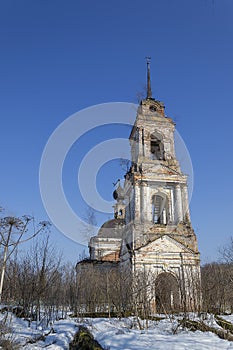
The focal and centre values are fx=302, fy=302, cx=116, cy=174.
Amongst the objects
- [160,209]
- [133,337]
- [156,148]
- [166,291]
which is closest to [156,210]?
[160,209]

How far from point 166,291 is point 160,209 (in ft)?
23.6

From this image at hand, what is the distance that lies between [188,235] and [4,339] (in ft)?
48.6

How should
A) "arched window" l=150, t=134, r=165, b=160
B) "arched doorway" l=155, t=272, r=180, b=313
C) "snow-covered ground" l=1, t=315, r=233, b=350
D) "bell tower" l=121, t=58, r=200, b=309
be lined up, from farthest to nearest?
"arched window" l=150, t=134, r=165, b=160 → "bell tower" l=121, t=58, r=200, b=309 → "arched doorway" l=155, t=272, r=180, b=313 → "snow-covered ground" l=1, t=315, r=233, b=350

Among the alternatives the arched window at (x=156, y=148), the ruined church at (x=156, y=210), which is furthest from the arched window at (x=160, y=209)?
the arched window at (x=156, y=148)

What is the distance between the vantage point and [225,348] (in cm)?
746

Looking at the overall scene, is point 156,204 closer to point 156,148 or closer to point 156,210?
point 156,210

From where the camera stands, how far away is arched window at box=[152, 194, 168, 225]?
22.2 metres

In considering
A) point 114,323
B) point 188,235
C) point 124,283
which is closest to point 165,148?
point 188,235

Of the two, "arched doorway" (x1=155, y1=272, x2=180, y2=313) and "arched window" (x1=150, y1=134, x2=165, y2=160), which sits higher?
"arched window" (x1=150, y1=134, x2=165, y2=160)

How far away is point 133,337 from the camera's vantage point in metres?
8.96

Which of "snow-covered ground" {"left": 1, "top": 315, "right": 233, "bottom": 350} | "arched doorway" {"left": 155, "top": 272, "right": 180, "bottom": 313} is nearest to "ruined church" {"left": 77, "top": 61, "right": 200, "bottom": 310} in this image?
"arched doorway" {"left": 155, "top": 272, "right": 180, "bottom": 313}

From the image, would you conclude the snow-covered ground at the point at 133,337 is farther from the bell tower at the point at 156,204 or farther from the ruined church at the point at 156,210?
the bell tower at the point at 156,204

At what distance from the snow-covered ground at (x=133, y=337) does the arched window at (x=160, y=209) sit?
1051 cm

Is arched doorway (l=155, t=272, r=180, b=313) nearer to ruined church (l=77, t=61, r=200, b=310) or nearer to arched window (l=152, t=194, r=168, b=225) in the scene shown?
ruined church (l=77, t=61, r=200, b=310)
